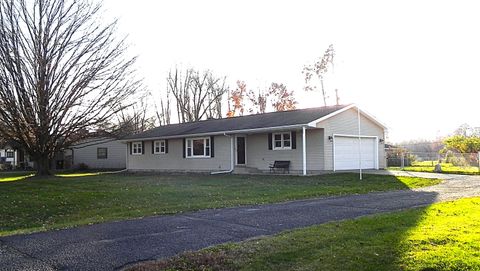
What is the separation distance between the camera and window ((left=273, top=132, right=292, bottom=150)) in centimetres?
2280

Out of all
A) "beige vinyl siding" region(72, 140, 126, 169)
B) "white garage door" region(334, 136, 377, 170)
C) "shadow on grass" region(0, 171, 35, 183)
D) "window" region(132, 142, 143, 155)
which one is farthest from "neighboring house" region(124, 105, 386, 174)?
"beige vinyl siding" region(72, 140, 126, 169)

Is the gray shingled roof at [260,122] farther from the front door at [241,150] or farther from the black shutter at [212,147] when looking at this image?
the front door at [241,150]

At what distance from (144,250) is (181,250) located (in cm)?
54

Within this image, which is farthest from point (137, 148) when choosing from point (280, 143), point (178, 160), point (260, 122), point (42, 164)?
point (280, 143)

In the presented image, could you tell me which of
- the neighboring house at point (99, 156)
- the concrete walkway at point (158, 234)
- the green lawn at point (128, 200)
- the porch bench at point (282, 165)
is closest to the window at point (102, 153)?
the neighboring house at point (99, 156)

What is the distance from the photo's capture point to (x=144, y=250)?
20.2 feet

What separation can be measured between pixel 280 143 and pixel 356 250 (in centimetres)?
1772

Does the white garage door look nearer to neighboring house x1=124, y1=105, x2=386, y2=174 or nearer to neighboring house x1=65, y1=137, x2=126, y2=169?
neighboring house x1=124, y1=105, x2=386, y2=174

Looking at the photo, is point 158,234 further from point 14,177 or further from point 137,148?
point 137,148

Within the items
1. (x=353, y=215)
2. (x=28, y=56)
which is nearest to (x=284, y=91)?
(x=28, y=56)

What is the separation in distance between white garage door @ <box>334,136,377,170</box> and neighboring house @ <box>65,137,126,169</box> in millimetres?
21812

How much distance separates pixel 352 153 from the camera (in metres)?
23.7

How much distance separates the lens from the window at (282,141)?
74.8 ft

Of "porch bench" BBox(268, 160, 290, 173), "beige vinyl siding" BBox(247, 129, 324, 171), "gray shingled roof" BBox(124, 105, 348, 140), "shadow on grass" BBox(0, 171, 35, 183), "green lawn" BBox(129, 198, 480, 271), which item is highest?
"gray shingled roof" BBox(124, 105, 348, 140)
